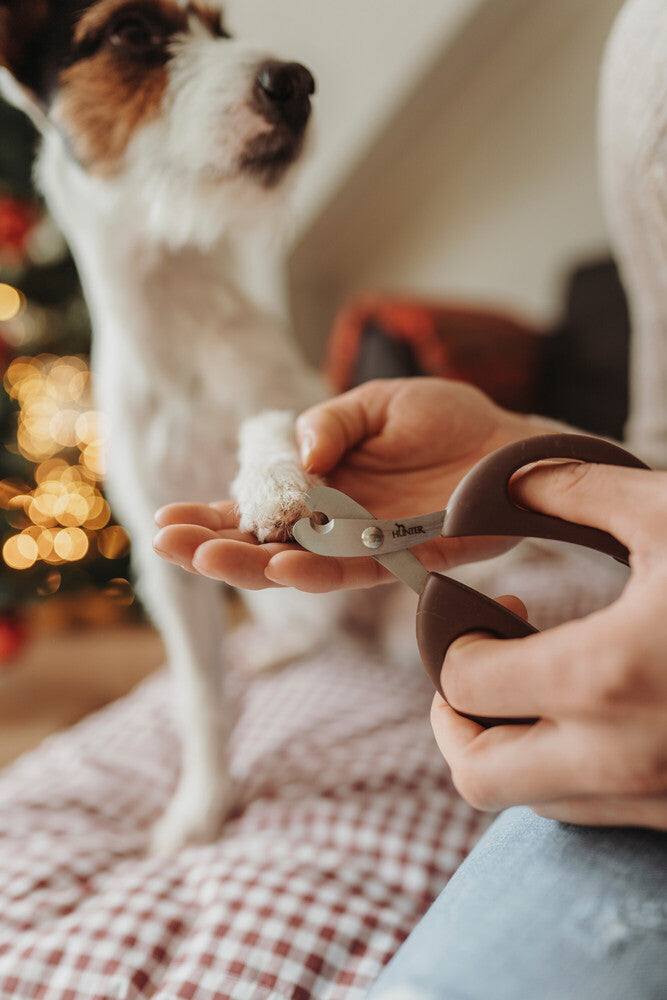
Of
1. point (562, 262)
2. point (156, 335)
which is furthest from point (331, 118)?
point (156, 335)

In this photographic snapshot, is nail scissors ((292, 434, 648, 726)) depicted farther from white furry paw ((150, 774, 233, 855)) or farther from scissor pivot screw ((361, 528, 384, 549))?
white furry paw ((150, 774, 233, 855))

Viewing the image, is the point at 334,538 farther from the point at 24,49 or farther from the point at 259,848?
the point at 24,49

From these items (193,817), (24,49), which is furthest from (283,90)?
(193,817)

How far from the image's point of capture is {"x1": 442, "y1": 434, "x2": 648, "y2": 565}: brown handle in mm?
429

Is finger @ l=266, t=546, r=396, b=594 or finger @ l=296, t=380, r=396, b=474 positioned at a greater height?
finger @ l=296, t=380, r=396, b=474

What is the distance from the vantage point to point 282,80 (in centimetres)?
72

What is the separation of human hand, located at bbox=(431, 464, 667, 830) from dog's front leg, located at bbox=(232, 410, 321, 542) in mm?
157

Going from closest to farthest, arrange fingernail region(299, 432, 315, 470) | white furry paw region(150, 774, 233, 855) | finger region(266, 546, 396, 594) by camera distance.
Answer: finger region(266, 546, 396, 594) < fingernail region(299, 432, 315, 470) < white furry paw region(150, 774, 233, 855)

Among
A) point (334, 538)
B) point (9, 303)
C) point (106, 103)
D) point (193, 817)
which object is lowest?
point (193, 817)

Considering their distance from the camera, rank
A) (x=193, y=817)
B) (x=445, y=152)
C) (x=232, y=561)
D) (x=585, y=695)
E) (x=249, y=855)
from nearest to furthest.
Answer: (x=585, y=695)
(x=232, y=561)
(x=249, y=855)
(x=193, y=817)
(x=445, y=152)

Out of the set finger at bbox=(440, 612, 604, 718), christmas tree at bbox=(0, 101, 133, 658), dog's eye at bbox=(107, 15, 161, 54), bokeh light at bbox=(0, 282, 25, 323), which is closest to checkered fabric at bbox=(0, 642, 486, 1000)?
finger at bbox=(440, 612, 604, 718)

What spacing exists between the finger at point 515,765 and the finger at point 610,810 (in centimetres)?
3

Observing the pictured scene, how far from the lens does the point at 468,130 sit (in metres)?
2.11

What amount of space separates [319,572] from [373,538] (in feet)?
0.15
